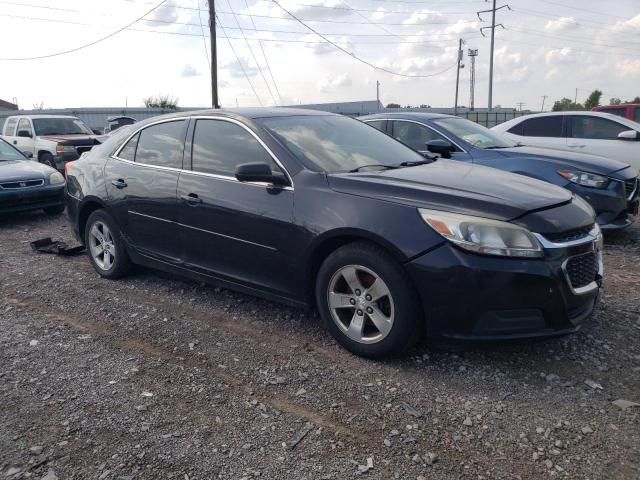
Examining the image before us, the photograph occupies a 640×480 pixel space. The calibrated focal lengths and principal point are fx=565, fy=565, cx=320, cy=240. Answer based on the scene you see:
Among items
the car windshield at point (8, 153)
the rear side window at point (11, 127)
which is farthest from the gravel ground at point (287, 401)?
the rear side window at point (11, 127)

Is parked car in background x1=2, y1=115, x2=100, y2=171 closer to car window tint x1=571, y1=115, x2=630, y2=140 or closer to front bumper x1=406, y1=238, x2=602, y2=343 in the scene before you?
car window tint x1=571, y1=115, x2=630, y2=140

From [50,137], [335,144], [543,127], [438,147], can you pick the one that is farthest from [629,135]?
[50,137]

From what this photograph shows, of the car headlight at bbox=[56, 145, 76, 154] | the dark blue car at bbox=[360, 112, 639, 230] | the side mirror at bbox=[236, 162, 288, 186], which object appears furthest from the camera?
the car headlight at bbox=[56, 145, 76, 154]

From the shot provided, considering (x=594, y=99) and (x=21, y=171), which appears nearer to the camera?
(x=21, y=171)

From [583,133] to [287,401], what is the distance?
26.8 feet

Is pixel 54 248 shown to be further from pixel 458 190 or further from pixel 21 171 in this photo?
pixel 458 190

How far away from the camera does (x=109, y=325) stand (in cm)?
441

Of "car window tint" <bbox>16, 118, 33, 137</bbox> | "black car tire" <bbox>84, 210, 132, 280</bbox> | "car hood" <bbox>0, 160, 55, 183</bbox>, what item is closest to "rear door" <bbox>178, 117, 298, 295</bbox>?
"black car tire" <bbox>84, 210, 132, 280</bbox>

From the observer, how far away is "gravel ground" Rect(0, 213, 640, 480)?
2.67m

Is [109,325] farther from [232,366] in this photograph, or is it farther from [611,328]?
[611,328]

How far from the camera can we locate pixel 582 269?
3451 mm

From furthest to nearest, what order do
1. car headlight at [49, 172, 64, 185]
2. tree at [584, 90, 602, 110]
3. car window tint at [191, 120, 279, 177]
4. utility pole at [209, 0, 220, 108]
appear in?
1. tree at [584, 90, 602, 110]
2. utility pole at [209, 0, 220, 108]
3. car headlight at [49, 172, 64, 185]
4. car window tint at [191, 120, 279, 177]

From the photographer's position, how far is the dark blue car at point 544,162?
21.1ft

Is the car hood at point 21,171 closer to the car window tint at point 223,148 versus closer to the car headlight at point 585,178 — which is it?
→ the car window tint at point 223,148
